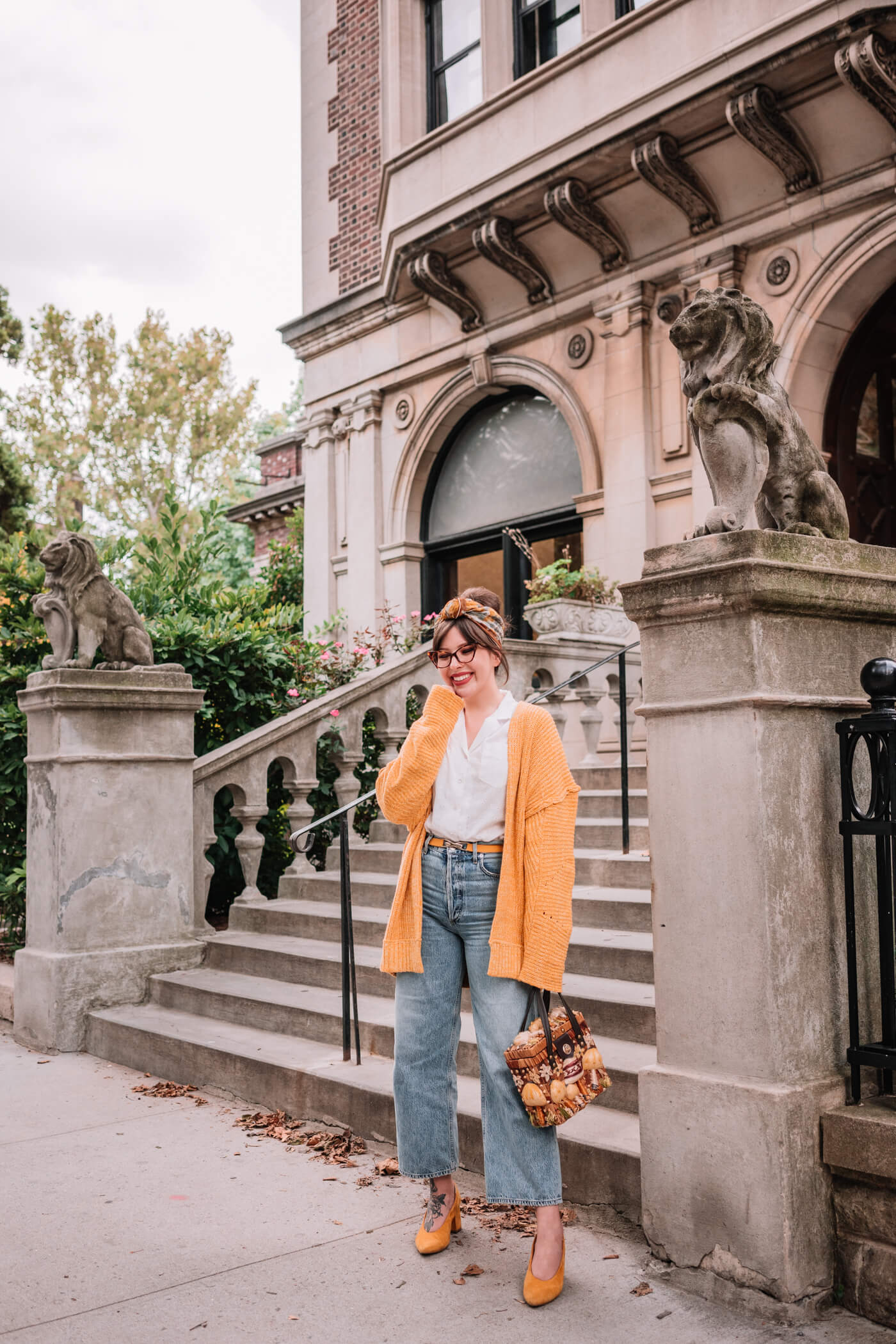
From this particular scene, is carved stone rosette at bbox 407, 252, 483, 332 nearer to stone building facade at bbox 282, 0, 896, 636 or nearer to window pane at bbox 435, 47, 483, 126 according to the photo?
stone building facade at bbox 282, 0, 896, 636

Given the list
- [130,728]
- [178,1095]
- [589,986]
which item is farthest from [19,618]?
[589,986]

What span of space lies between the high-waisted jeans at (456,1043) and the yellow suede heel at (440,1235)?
188 millimetres

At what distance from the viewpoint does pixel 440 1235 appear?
367cm

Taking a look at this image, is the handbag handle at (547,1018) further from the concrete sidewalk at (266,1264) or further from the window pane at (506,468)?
the window pane at (506,468)

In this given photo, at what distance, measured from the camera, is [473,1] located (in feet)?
41.6

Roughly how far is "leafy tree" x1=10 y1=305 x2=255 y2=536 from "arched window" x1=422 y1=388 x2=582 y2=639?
1889 cm

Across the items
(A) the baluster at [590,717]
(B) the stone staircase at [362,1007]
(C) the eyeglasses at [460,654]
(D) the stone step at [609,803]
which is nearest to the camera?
(C) the eyeglasses at [460,654]

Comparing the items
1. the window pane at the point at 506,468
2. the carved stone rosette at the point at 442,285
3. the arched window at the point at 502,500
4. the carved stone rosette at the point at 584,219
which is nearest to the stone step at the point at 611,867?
the arched window at the point at 502,500

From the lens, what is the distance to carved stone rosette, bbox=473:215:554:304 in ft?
36.4

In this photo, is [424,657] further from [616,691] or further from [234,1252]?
[234,1252]

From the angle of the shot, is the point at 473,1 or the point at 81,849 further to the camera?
the point at 473,1

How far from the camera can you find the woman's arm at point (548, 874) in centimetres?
335

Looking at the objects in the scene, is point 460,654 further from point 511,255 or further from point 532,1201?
point 511,255

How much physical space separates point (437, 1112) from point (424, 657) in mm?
5607
